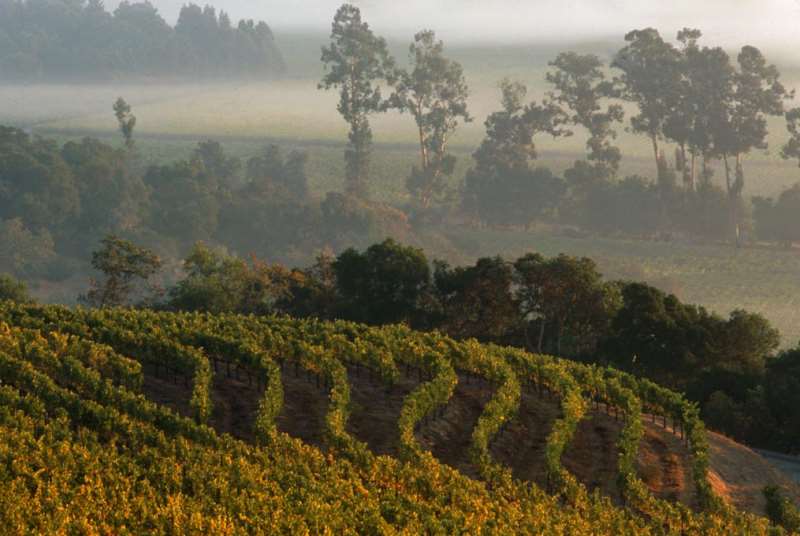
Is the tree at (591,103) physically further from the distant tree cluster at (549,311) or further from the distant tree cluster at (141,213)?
the distant tree cluster at (549,311)

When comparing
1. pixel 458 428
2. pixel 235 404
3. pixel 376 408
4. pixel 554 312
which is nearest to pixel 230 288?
pixel 554 312

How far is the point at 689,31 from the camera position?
186 m

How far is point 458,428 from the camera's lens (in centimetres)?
5741

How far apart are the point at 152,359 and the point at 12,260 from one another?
352 ft

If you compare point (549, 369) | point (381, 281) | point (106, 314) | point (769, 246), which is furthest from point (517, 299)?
point (769, 246)

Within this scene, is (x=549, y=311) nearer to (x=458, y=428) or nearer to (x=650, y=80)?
(x=458, y=428)

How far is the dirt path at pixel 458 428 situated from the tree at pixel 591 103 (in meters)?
126

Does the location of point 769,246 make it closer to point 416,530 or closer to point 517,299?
point 517,299

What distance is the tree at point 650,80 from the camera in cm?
18350

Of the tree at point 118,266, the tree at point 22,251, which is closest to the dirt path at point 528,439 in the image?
the tree at point 118,266

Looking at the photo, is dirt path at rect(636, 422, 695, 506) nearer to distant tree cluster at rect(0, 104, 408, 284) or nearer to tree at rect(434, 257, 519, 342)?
tree at rect(434, 257, 519, 342)

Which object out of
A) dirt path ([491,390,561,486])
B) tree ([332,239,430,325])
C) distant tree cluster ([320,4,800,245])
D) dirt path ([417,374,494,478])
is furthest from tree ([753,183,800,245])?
dirt path ([417,374,494,478])

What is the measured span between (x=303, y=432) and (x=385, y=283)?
36.3m

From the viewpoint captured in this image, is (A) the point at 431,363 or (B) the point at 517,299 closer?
(A) the point at 431,363
